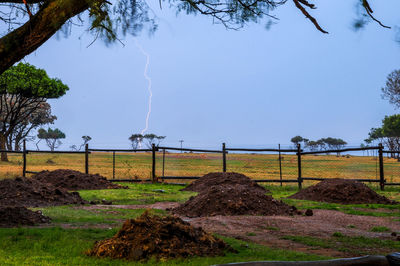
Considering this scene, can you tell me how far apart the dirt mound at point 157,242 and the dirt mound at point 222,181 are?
359 inches

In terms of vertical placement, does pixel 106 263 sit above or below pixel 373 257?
below

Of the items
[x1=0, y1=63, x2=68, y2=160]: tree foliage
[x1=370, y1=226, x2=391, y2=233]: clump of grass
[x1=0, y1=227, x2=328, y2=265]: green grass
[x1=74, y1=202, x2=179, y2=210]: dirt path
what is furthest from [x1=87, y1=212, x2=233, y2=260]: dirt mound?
[x1=0, y1=63, x2=68, y2=160]: tree foliage

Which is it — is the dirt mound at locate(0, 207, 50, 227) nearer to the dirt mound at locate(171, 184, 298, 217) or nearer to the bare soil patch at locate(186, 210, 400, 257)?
the bare soil patch at locate(186, 210, 400, 257)

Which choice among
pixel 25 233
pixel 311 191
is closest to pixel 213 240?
pixel 25 233

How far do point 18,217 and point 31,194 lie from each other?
12.9 ft

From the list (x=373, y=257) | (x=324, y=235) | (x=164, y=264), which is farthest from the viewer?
(x=324, y=235)

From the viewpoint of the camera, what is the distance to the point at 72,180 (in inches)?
609

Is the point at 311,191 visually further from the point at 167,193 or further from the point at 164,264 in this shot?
the point at 164,264

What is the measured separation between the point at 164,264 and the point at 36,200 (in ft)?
25.3

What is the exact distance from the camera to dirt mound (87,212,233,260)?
4508 mm

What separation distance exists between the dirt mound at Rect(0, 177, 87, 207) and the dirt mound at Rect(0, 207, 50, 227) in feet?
8.95

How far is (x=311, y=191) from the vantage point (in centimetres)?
1272

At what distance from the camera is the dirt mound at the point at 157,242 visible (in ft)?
14.8

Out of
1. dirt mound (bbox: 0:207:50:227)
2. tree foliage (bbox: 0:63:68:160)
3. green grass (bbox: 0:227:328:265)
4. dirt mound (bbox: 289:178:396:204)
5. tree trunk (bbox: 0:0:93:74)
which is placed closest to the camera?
green grass (bbox: 0:227:328:265)
